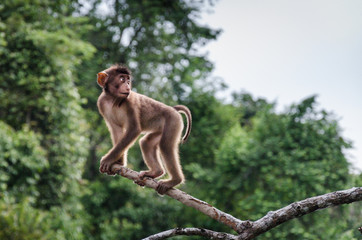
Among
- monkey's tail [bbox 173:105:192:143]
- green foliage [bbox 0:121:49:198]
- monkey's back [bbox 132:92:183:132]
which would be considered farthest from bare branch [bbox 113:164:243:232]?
green foliage [bbox 0:121:49:198]

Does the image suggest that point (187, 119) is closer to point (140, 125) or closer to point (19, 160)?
point (140, 125)

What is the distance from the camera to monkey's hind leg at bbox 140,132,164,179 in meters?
4.42

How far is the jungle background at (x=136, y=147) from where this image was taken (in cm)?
1062

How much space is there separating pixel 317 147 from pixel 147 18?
A: 9.85 metres

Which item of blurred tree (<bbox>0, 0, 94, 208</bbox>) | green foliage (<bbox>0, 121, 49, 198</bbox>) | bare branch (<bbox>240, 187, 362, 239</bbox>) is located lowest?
bare branch (<bbox>240, 187, 362, 239</bbox>)

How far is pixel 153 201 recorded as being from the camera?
1602 centimetres

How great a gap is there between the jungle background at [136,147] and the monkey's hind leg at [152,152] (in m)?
5.20

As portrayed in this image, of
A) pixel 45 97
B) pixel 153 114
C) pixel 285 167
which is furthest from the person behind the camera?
pixel 45 97

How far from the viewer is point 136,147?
16688 mm

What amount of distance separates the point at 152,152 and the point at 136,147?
1222 cm

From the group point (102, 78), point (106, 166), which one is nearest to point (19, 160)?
point (106, 166)

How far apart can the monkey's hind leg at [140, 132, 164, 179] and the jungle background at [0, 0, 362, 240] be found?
17.1 feet

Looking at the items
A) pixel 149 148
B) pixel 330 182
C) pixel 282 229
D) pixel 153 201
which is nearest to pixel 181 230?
pixel 149 148

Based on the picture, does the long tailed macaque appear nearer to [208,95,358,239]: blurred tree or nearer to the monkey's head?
the monkey's head
